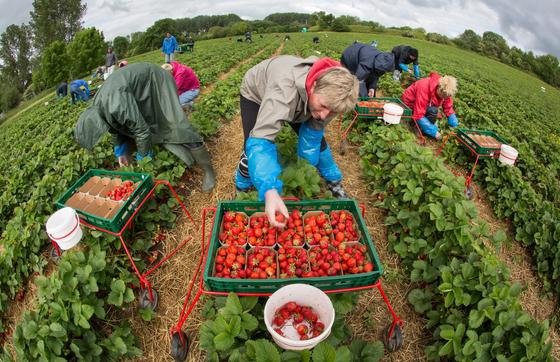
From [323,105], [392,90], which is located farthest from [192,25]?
[323,105]

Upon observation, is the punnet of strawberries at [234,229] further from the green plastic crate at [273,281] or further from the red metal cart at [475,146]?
the red metal cart at [475,146]

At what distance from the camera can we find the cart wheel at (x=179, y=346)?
8.87ft

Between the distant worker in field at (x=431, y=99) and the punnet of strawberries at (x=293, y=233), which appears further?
the distant worker in field at (x=431, y=99)

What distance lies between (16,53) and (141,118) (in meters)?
67.5

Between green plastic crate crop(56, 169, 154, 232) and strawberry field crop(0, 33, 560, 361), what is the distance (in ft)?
1.13

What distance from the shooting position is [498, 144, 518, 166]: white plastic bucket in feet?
15.2

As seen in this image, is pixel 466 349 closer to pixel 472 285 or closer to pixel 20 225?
pixel 472 285

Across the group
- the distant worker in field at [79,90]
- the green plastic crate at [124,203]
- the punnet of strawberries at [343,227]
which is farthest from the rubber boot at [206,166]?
the distant worker in field at [79,90]

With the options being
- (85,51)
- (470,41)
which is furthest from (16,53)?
(470,41)

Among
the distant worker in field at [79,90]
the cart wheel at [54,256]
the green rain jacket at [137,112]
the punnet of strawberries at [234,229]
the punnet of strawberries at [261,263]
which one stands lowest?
the distant worker in field at [79,90]

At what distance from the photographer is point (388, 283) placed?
359 centimetres

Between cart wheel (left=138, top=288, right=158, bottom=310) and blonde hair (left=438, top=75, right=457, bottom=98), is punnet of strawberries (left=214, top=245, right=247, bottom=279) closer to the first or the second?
cart wheel (left=138, top=288, right=158, bottom=310)

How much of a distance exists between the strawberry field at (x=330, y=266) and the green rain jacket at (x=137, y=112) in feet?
1.48

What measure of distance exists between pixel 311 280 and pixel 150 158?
3034 mm
